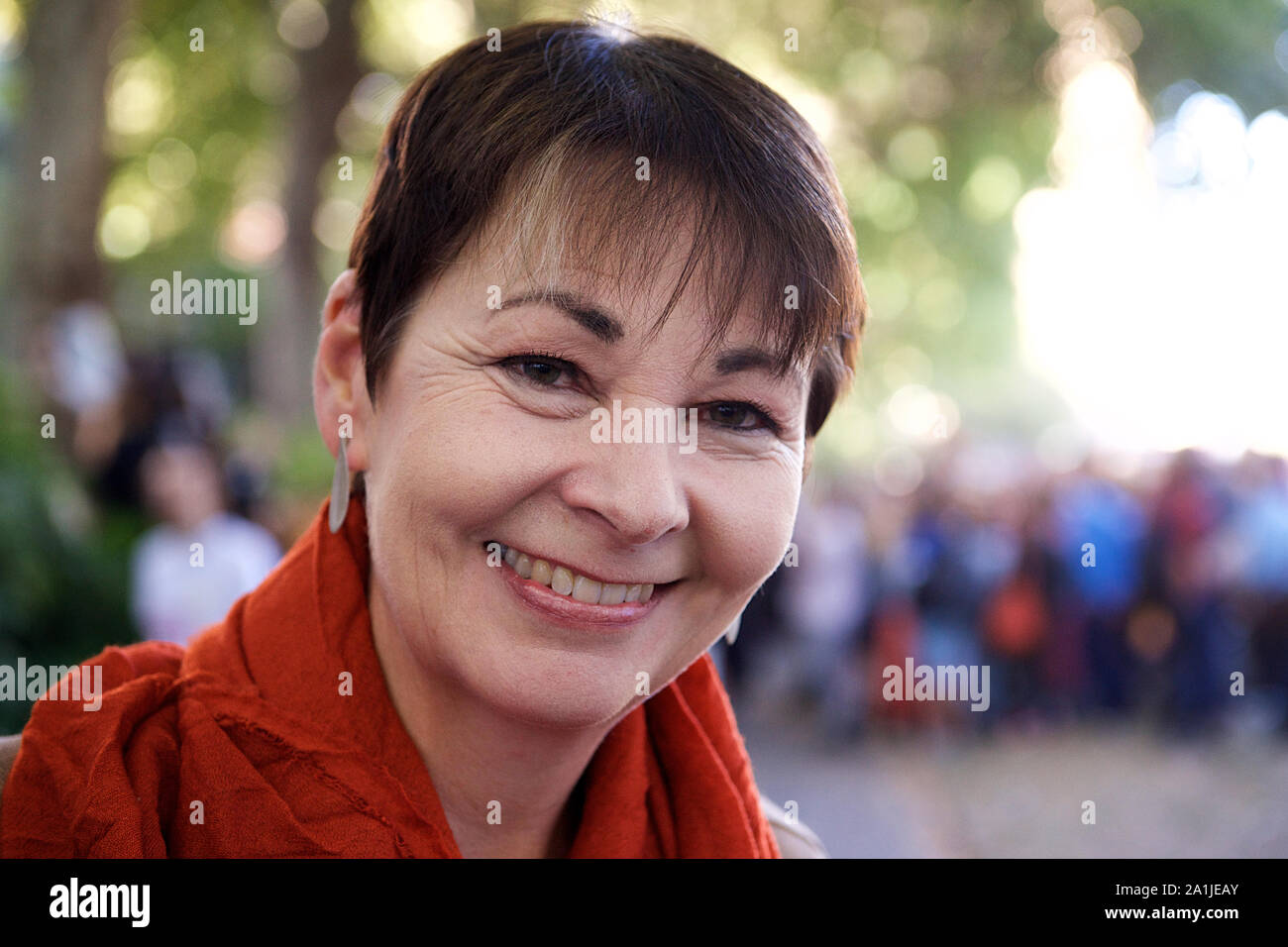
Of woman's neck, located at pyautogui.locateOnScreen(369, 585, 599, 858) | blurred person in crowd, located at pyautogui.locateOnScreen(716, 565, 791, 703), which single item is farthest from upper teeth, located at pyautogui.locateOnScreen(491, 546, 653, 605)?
blurred person in crowd, located at pyautogui.locateOnScreen(716, 565, 791, 703)

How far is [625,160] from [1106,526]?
30.2 feet

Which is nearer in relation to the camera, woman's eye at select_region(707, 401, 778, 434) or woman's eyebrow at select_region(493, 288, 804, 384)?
woman's eyebrow at select_region(493, 288, 804, 384)

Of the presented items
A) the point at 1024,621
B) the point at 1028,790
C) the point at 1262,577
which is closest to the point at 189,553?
the point at 1028,790

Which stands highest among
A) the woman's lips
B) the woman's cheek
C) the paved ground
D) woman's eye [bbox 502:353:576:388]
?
woman's eye [bbox 502:353:576:388]

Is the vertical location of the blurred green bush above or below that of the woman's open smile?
above

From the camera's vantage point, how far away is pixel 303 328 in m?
12.1

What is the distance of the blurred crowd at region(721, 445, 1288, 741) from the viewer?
9.48 m

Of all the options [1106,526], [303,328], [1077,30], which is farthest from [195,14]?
[1106,526]

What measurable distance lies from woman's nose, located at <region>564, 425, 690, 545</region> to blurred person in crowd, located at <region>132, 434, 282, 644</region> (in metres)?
3.69

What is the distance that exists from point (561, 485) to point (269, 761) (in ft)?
2.00

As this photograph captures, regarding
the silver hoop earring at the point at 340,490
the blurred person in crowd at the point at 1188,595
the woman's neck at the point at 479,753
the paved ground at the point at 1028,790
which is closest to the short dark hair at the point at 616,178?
the silver hoop earring at the point at 340,490

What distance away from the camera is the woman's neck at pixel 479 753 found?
180 cm

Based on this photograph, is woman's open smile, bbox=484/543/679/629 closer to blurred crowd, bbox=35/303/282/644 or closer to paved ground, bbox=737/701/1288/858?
blurred crowd, bbox=35/303/282/644
